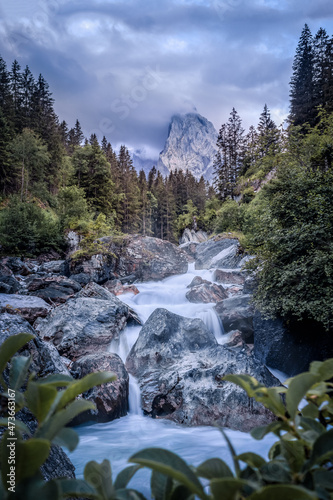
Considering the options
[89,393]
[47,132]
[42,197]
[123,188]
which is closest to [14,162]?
[42,197]

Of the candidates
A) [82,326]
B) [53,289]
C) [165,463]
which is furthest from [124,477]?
[53,289]

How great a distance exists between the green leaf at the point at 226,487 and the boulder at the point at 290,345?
6.62 m

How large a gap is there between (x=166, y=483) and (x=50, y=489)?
200 mm

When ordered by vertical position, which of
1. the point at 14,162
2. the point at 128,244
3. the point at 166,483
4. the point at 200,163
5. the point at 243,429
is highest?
the point at 200,163

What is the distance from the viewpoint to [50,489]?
40 centimetres

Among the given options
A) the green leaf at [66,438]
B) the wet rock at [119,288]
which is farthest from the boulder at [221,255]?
the green leaf at [66,438]

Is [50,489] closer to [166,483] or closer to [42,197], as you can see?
[166,483]

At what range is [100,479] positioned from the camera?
0.48 meters

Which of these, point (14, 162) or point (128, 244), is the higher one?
point (14, 162)

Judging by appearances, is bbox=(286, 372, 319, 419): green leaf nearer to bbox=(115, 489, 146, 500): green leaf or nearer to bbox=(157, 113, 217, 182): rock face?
bbox=(115, 489, 146, 500): green leaf

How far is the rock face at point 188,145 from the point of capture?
8456cm

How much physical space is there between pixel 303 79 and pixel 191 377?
1333 inches

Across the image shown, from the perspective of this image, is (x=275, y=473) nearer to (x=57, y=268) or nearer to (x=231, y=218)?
(x=57, y=268)

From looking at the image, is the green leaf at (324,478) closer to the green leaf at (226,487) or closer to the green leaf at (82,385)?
the green leaf at (226,487)
